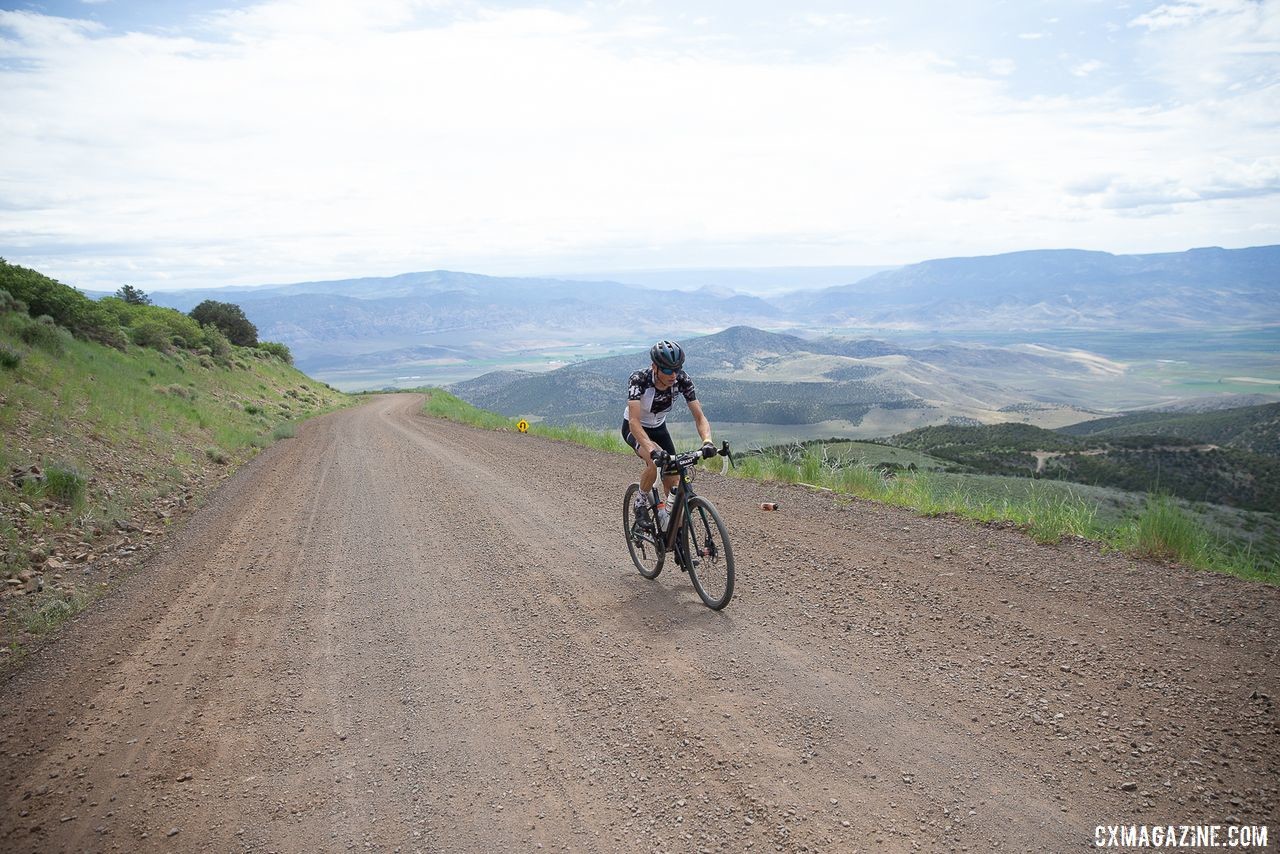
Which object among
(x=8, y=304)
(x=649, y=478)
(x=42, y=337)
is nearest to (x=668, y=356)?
(x=649, y=478)

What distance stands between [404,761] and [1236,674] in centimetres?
547

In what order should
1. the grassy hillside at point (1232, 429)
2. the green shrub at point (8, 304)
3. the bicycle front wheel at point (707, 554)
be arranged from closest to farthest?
the bicycle front wheel at point (707, 554)
the green shrub at point (8, 304)
the grassy hillside at point (1232, 429)

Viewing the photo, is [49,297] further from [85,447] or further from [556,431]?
[556,431]

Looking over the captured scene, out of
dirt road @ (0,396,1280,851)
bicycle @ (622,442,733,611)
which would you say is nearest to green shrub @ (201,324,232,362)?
dirt road @ (0,396,1280,851)

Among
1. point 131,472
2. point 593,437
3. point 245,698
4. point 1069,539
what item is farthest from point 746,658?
point 593,437

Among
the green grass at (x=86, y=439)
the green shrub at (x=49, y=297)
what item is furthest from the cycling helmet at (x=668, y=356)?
the green shrub at (x=49, y=297)

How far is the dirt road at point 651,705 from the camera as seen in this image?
3.32m

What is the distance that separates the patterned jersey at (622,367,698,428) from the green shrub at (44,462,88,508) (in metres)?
8.15

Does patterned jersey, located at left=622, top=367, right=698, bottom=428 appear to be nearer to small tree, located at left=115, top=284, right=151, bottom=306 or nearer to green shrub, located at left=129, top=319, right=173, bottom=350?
green shrub, located at left=129, top=319, right=173, bottom=350

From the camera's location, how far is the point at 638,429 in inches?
250

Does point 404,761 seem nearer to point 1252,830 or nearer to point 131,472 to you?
point 1252,830

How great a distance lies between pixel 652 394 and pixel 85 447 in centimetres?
1065

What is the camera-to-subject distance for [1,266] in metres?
19.2

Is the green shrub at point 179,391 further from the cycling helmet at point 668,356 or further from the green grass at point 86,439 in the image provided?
the cycling helmet at point 668,356
